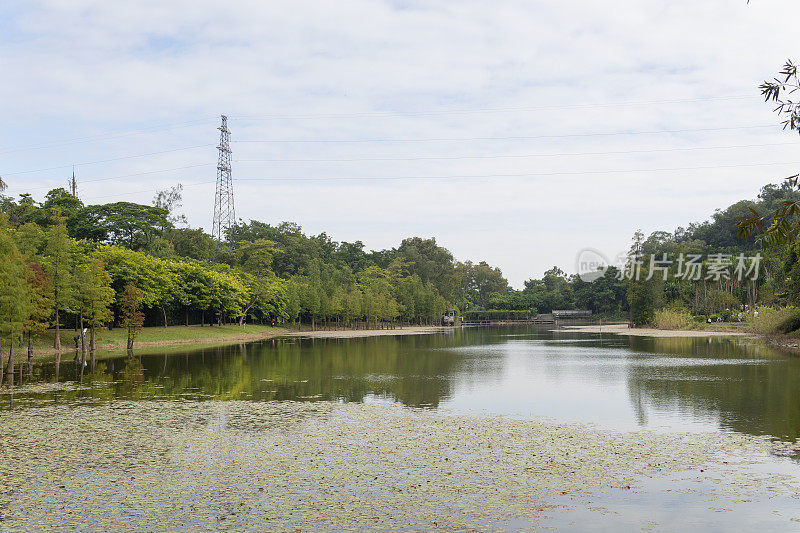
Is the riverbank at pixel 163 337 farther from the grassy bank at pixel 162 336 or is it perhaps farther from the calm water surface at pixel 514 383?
the calm water surface at pixel 514 383

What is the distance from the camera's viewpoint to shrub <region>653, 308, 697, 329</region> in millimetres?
83562

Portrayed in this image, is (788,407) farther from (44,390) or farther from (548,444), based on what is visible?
(44,390)

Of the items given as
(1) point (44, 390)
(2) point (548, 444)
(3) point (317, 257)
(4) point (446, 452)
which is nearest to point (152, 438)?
(4) point (446, 452)

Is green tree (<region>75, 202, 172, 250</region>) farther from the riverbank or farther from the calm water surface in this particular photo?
the calm water surface

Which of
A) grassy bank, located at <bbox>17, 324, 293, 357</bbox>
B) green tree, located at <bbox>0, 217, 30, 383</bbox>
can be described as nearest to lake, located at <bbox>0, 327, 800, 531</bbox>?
green tree, located at <bbox>0, 217, 30, 383</bbox>

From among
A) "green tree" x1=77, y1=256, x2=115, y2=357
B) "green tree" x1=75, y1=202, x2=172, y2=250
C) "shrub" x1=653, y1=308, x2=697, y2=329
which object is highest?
"green tree" x1=75, y1=202, x2=172, y2=250

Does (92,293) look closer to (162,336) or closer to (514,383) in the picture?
(162,336)

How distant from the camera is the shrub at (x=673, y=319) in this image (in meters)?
83.6

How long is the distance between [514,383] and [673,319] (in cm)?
6341

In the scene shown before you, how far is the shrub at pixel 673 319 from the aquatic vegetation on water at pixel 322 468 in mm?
72224

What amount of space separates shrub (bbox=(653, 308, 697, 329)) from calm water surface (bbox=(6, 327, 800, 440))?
3784 cm

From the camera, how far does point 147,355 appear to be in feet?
157

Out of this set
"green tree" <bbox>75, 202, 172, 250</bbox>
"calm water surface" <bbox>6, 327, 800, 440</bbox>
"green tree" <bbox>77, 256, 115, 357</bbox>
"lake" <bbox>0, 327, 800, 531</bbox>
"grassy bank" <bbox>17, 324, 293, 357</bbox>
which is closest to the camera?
"lake" <bbox>0, 327, 800, 531</bbox>

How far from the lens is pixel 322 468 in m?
13.6
